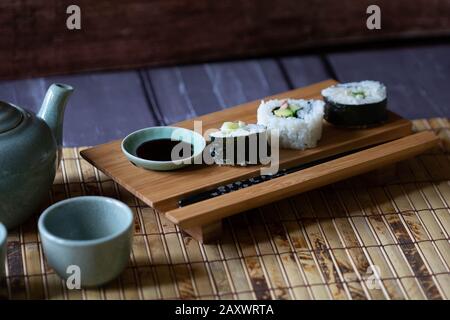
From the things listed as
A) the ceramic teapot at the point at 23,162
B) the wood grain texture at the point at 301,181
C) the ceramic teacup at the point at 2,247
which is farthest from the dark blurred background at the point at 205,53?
the ceramic teacup at the point at 2,247

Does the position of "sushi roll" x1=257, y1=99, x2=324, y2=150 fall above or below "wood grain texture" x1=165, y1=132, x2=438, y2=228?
above

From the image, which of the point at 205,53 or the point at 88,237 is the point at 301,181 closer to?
the point at 88,237

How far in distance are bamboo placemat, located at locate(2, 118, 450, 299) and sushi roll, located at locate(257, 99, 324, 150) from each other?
0.46 feet

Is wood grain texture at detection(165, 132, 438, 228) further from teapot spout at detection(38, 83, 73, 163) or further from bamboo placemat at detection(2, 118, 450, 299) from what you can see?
teapot spout at detection(38, 83, 73, 163)

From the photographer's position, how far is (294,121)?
2.10 meters

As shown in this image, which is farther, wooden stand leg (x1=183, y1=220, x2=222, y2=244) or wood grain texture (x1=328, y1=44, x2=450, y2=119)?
wood grain texture (x1=328, y1=44, x2=450, y2=119)

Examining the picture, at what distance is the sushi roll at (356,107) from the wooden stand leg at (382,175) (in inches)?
4.9

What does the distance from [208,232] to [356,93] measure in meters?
0.61

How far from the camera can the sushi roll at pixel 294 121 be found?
2105 mm

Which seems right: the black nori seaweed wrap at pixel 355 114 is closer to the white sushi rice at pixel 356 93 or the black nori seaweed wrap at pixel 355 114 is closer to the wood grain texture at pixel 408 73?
the white sushi rice at pixel 356 93

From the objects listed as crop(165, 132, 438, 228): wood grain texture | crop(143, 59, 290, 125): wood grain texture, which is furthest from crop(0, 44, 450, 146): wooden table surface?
crop(165, 132, 438, 228): wood grain texture

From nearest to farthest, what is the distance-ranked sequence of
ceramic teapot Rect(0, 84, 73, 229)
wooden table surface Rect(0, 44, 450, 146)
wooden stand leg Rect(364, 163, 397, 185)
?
ceramic teapot Rect(0, 84, 73, 229)
wooden stand leg Rect(364, 163, 397, 185)
wooden table surface Rect(0, 44, 450, 146)

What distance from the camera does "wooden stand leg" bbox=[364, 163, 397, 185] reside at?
221cm

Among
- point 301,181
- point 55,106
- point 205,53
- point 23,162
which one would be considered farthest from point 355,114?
point 205,53
